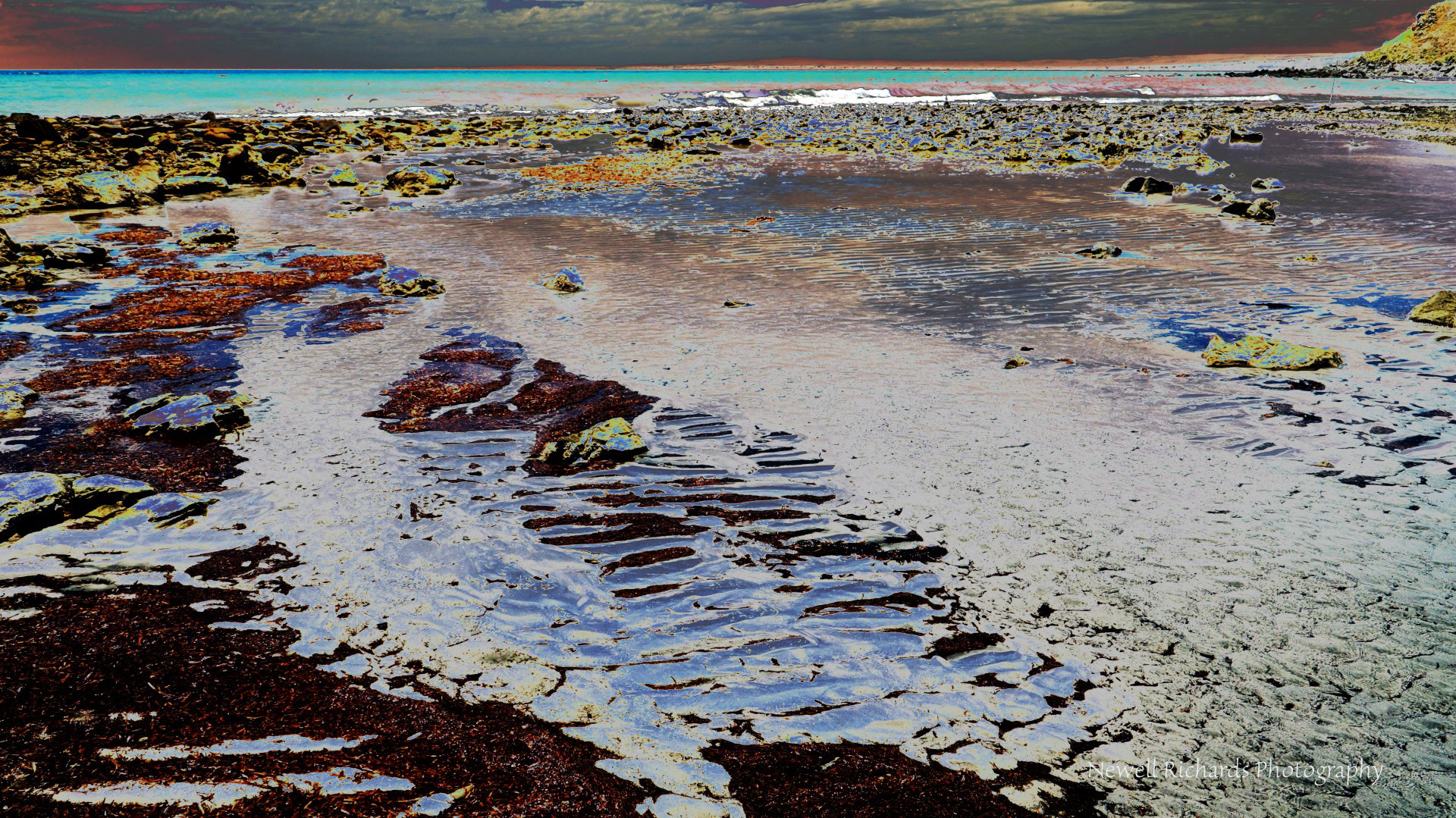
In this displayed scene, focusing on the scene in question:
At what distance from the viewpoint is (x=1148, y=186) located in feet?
50.8

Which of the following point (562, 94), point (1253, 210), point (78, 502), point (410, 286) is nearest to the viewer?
point (78, 502)

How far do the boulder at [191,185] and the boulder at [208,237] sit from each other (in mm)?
6185

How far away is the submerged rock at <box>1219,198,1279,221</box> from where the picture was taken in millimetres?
12508

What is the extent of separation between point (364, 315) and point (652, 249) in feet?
15.4

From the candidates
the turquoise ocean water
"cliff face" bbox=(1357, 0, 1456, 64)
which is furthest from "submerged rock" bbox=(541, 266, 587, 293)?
"cliff face" bbox=(1357, 0, 1456, 64)

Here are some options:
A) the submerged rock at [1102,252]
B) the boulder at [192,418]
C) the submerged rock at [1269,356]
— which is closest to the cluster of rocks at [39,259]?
the boulder at [192,418]

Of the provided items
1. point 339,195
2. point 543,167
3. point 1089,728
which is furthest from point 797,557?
point 543,167

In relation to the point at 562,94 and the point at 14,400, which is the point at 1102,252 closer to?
the point at 14,400

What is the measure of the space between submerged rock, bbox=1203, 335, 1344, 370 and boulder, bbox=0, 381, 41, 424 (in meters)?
9.89

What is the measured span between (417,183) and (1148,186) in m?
16.7

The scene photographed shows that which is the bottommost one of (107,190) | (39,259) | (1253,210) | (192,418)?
(192,418)

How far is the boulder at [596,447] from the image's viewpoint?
511cm

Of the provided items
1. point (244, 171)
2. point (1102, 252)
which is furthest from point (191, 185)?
point (1102, 252)

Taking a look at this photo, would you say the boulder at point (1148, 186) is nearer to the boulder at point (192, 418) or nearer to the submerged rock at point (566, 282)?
the submerged rock at point (566, 282)
